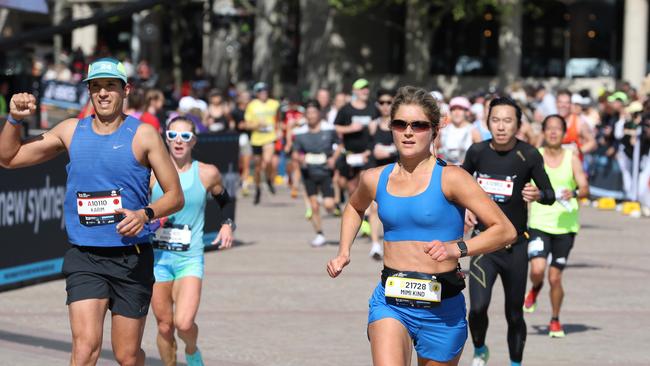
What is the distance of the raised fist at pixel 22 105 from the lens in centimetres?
679

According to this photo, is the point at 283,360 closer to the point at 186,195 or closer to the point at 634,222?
the point at 186,195

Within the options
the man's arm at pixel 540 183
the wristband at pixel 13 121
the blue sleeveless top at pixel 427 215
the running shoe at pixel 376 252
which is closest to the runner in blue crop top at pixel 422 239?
the blue sleeveless top at pixel 427 215

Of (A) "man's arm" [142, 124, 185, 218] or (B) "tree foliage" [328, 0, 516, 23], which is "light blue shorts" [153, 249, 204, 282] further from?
(B) "tree foliage" [328, 0, 516, 23]

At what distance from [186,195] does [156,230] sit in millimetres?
310

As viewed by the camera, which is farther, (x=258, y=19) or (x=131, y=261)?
(x=258, y=19)

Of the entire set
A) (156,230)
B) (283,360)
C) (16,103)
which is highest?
(16,103)

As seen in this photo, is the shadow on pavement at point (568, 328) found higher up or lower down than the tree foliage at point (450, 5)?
lower down

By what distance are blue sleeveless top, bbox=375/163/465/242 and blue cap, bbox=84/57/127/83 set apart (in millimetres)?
1487

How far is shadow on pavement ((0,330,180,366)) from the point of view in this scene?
970 cm

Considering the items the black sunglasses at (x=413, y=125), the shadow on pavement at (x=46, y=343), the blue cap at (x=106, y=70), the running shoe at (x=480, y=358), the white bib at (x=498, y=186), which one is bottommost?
the shadow on pavement at (x=46, y=343)

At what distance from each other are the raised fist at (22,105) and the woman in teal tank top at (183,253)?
1.88 meters

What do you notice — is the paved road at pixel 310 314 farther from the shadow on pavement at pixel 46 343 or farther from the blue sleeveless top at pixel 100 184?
the blue sleeveless top at pixel 100 184

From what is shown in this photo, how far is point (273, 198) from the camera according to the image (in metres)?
24.1

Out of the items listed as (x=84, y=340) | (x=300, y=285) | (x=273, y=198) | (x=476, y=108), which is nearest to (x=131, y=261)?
(x=84, y=340)
